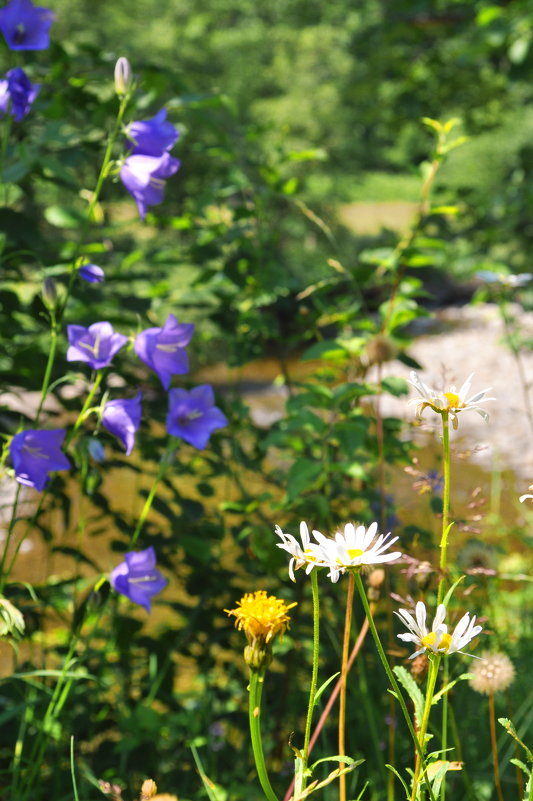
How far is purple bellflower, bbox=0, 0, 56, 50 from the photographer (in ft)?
3.92

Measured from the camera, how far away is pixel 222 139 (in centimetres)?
161

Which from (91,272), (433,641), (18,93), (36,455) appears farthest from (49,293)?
(433,641)

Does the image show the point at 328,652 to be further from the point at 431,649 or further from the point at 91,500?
the point at 431,649

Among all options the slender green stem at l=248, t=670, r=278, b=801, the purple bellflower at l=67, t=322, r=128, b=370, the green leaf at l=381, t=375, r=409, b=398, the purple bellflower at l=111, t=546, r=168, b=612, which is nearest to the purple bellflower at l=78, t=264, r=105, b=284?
the purple bellflower at l=67, t=322, r=128, b=370

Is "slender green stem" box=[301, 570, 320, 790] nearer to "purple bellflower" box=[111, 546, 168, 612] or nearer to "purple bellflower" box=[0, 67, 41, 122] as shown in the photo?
"purple bellflower" box=[111, 546, 168, 612]

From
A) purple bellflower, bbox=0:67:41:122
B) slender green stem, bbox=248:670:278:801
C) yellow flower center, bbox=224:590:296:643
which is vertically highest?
purple bellflower, bbox=0:67:41:122

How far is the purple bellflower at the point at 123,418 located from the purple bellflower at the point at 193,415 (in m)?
0.15

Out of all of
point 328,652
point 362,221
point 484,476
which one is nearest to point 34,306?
point 328,652

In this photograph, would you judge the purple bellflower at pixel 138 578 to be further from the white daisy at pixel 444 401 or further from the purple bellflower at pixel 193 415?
the white daisy at pixel 444 401

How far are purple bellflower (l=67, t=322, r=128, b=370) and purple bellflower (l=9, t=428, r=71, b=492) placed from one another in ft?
0.29

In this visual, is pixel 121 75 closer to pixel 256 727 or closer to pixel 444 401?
pixel 444 401

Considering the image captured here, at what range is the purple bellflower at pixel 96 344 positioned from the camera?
39.9 inches

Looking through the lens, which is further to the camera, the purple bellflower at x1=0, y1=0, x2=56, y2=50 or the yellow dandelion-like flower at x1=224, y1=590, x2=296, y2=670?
the purple bellflower at x1=0, y1=0, x2=56, y2=50

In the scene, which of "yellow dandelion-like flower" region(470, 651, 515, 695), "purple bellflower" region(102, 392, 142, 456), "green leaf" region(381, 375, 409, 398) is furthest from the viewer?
"green leaf" region(381, 375, 409, 398)
